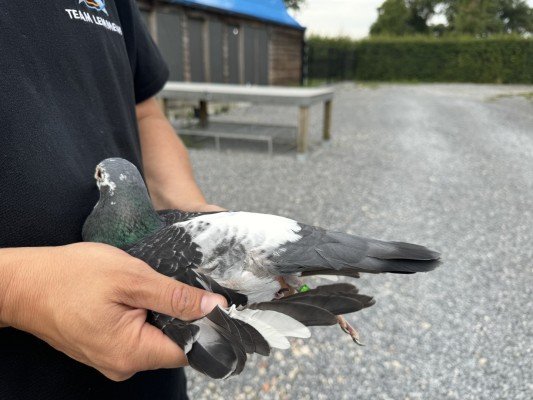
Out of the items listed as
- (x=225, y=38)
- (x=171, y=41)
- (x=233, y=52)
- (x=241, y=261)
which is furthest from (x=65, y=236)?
(x=233, y=52)

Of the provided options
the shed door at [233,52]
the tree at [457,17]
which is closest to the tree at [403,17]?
the tree at [457,17]

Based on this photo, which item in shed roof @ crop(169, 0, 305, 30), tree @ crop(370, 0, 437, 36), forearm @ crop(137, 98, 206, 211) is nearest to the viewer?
forearm @ crop(137, 98, 206, 211)

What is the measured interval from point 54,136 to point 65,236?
265 mm

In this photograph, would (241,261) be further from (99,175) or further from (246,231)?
(99,175)

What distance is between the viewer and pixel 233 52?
16.0 m

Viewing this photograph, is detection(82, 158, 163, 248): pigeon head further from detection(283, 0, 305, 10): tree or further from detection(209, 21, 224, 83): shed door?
detection(283, 0, 305, 10): tree

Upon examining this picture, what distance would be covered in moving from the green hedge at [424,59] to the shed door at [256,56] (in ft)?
29.7

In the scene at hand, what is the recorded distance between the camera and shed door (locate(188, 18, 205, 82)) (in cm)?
1327

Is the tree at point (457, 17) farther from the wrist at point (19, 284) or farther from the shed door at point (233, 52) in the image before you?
the wrist at point (19, 284)

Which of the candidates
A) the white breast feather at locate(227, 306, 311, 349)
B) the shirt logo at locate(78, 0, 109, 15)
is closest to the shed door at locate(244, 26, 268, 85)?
the shirt logo at locate(78, 0, 109, 15)

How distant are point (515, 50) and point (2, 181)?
3047 centimetres

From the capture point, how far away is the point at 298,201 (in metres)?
6.00

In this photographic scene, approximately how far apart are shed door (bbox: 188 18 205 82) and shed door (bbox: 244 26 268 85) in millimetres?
3304

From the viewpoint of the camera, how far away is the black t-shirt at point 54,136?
3.39 feet
